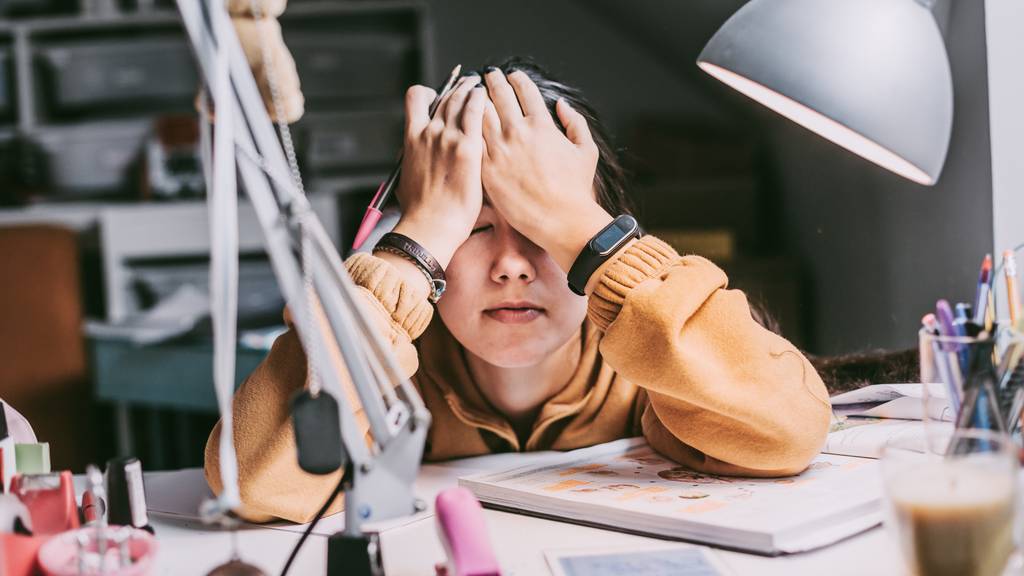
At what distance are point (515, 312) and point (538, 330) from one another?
3 cm

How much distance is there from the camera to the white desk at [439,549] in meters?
0.64

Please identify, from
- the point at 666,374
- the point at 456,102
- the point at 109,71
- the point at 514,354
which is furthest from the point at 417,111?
the point at 109,71

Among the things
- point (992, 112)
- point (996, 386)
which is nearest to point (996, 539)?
point (996, 386)

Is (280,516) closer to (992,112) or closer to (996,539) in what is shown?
(996,539)

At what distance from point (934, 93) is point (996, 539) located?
0.43m

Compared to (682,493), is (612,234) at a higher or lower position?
higher

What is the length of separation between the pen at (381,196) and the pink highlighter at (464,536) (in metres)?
0.31

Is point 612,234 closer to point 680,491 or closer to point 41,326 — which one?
point 680,491

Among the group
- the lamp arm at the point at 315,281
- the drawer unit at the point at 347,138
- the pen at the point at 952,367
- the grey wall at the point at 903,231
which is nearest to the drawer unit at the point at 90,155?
the drawer unit at the point at 347,138

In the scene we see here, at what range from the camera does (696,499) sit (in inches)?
29.5

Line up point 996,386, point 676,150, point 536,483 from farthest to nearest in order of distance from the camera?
point 676,150 < point 536,483 < point 996,386

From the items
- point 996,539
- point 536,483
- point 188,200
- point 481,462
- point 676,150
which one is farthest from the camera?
point 676,150

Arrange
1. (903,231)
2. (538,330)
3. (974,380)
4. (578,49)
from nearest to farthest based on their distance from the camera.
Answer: (974,380), (538,330), (903,231), (578,49)

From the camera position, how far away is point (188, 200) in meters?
2.62
